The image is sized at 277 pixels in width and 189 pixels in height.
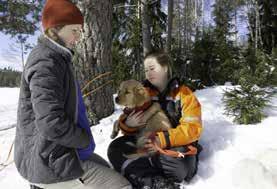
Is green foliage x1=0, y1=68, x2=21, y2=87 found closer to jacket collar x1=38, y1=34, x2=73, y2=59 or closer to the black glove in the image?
the black glove

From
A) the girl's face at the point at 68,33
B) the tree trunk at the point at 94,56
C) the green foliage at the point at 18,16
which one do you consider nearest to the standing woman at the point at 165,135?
the girl's face at the point at 68,33

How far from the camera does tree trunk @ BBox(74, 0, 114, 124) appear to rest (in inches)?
229

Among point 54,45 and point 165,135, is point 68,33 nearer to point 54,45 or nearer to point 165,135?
point 54,45

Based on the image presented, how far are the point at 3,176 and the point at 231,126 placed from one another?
3300mm

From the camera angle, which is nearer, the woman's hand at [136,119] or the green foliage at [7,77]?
the woman's hand at [136,119]

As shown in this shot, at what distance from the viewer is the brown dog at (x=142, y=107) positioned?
3.94m

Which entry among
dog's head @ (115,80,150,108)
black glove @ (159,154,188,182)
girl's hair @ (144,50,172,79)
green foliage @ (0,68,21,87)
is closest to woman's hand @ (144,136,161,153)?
black glove @ (159,154,188,182)

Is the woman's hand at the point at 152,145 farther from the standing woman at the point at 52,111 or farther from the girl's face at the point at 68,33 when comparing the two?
the girl's face at the point at 68,33

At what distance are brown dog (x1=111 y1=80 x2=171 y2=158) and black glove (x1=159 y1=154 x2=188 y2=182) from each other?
0.27 meters

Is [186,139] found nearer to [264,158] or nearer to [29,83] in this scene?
[264,158]

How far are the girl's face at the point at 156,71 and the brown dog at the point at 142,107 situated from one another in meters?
0.18

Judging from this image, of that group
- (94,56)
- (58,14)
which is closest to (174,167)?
(58,14)

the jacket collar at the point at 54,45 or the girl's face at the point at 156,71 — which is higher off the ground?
the jacket collar at the point at 54,45

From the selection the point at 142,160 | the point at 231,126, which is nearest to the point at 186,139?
the point at 142,160
